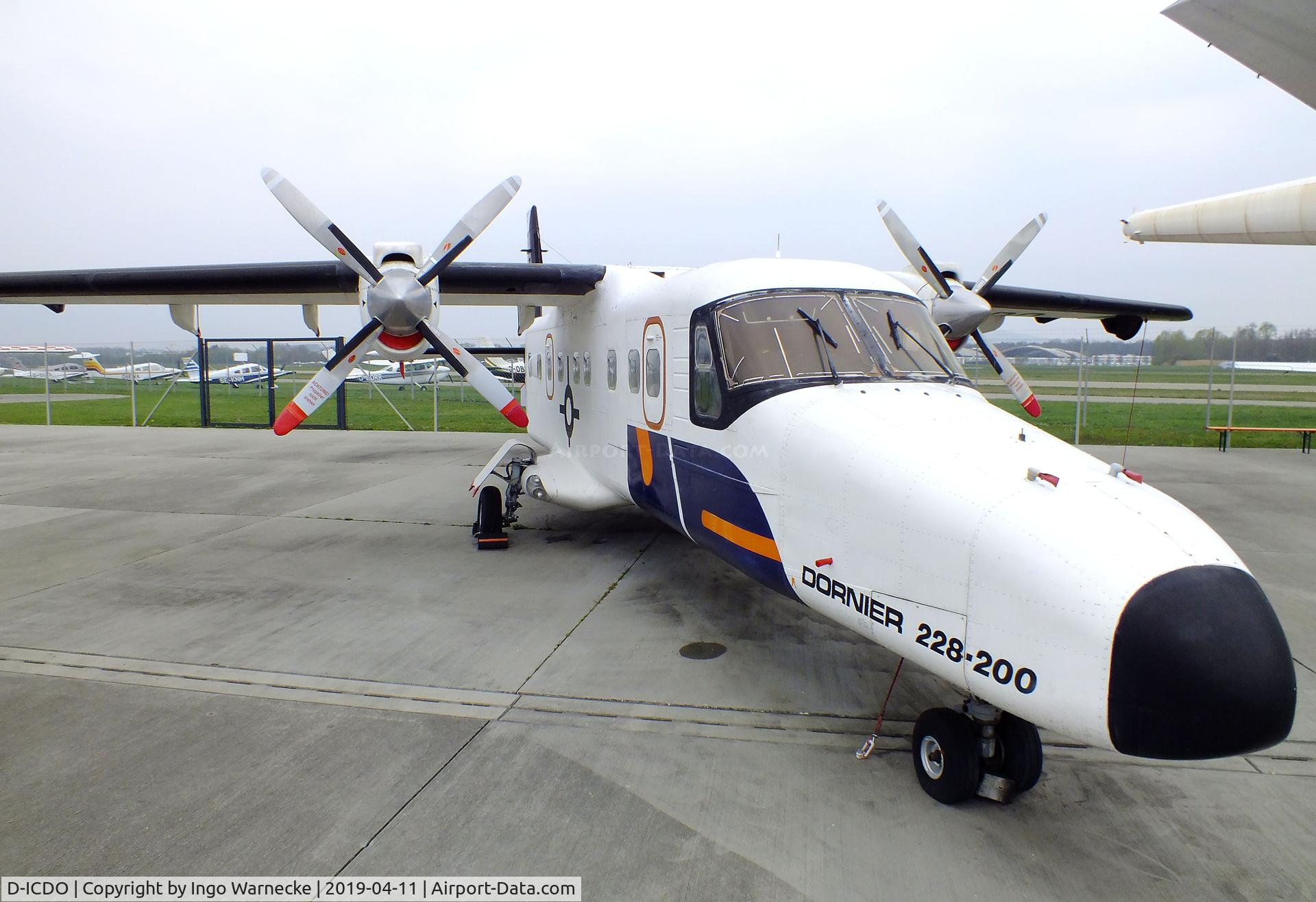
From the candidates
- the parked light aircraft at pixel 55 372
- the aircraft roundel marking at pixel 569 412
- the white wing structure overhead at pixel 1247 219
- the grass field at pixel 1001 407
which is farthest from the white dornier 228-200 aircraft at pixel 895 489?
the parked light aircraft at pixel 55 372

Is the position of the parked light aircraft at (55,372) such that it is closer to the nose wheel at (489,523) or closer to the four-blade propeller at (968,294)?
the nose wheel at (489,523)

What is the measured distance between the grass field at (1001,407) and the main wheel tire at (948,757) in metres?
18.1

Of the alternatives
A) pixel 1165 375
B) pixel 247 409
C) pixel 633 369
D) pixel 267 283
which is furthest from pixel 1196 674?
pixel 247 409

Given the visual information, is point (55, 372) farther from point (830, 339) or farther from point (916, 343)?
point (916, 343)

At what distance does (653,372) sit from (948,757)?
12.4 feet

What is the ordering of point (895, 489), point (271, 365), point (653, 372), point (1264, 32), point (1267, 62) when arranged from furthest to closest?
point (271, 365)
point (1267, 62)
point (1264, 32)
point (653, 372)
point (895, 489)

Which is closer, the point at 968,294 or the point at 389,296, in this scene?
the point at 389,296

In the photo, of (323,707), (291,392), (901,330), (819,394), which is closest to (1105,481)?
(819,394)

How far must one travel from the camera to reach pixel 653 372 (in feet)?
20.4

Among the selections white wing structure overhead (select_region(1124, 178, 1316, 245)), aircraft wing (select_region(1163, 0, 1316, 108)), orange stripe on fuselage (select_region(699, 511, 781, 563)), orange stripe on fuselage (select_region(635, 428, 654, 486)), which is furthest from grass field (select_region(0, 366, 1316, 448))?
orange stripe on fuselage (select_region(699, 511, 781, 563))

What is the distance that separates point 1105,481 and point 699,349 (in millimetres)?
2919

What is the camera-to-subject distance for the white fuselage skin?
108 inches

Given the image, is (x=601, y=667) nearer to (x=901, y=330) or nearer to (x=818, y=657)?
(x=818, y=657)

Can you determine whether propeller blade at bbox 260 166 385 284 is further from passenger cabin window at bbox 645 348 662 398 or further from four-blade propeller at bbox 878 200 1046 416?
four-blade propeller at bbox 878 200 1046 416
